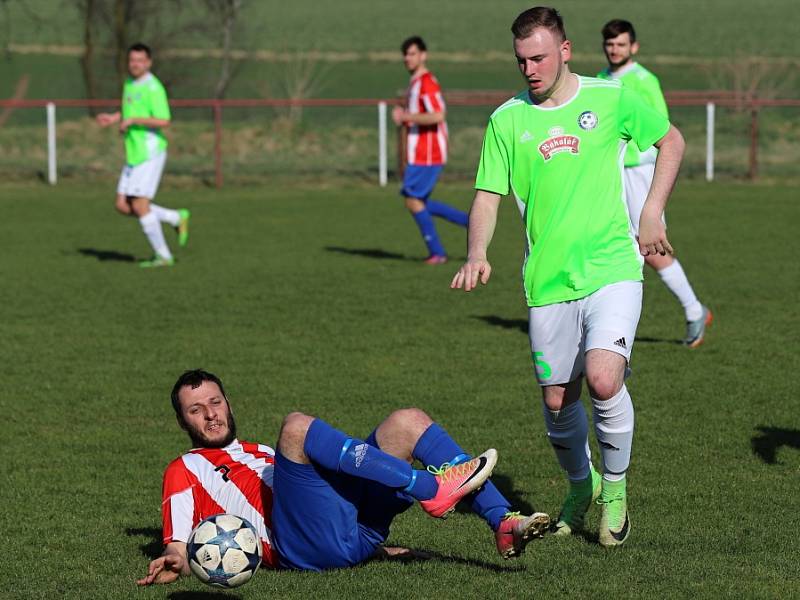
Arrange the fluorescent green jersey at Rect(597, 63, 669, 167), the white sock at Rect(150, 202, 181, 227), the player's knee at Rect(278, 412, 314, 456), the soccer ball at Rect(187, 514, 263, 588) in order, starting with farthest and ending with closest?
the white sock at Rect(150, 202, 181, 227)
the fluorescent green jersey at Rect(597, 63, 669, 167)
the player's knee at Rect(278, 412, 314, 456)
the soccer ball at Rect(187, 514, 263, 588)

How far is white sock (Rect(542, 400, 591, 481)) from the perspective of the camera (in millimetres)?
5719

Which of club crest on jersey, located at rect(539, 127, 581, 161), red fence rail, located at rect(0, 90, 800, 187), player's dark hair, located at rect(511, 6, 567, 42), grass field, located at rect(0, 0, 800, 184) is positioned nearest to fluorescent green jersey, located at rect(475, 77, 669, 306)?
club crest on jersey, located at rect(539, 127, 581, 161)

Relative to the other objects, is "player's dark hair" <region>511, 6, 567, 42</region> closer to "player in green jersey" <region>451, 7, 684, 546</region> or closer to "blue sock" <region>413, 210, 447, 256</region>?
"player in green jersey" <region>451, 7, 684, 546</region>

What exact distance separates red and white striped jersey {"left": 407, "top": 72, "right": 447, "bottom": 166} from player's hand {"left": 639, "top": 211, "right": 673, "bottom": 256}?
9466mm

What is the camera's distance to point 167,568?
15.7 feet

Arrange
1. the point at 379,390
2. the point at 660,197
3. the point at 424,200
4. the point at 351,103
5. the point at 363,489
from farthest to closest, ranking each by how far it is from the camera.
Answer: the point at 351,103 → the point at 424,200 → the point at 379,390 → the point at 660,197 → the point at 363,489

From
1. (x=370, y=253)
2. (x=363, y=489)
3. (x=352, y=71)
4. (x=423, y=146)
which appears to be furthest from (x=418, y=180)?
(x=352, y=71)

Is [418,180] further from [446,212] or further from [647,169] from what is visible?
[647,169]

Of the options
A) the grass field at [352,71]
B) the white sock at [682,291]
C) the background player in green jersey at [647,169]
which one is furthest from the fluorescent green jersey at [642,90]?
the grass field at [352,71]

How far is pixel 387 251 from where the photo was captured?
16.2m

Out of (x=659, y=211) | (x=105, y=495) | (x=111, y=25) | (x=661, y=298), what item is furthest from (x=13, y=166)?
(x=659, y=211)

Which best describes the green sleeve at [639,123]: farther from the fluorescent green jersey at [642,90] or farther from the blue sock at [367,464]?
the fluorescent green jersey at [642,90]

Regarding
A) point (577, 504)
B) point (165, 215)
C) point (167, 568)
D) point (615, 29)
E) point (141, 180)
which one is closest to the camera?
point (167, 568)

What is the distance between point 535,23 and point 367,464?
1876 millimetres
